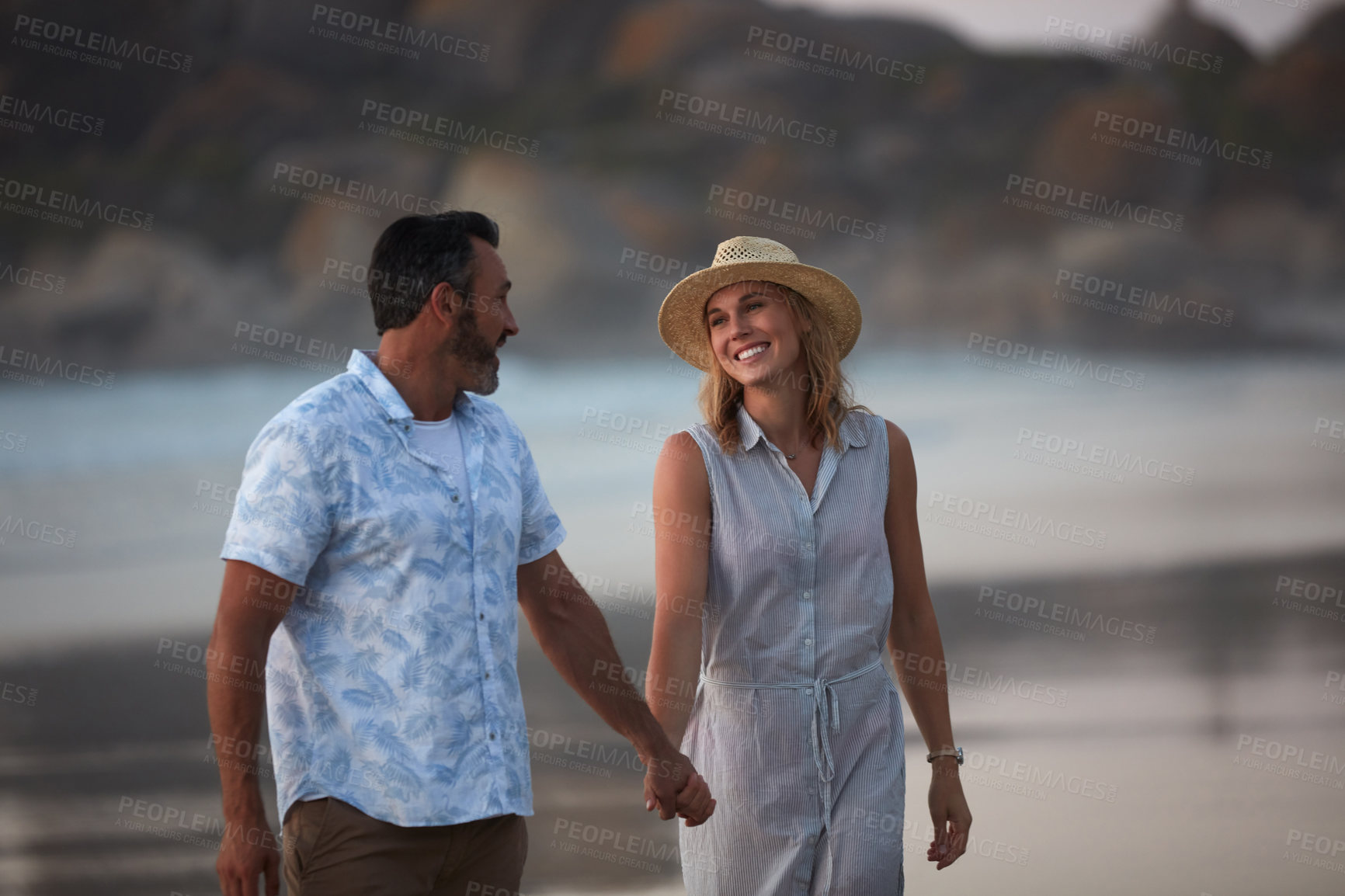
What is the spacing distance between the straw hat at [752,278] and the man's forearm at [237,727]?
2.73ft

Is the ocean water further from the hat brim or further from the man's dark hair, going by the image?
the man's dark hair

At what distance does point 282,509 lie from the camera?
1.41m

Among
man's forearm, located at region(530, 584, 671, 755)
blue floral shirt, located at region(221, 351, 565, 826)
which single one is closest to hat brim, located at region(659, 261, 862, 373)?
man's forearm, located at region(530, 584, 671, 755)

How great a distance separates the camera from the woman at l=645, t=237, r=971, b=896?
170 cm

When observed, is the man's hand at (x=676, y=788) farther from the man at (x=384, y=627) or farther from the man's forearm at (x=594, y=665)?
the man at (x=384, y=627)

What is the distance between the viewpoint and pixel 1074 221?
786 centimetres

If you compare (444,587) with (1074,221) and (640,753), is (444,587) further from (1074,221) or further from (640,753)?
(1074,221)

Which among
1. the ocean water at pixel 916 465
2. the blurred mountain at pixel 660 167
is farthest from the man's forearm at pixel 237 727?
the blurred mountain at pixel 660 167

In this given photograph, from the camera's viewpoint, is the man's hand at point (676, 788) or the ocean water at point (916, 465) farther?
the ocean water at point (916, 465)

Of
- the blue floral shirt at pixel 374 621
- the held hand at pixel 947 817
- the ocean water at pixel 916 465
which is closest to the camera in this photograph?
the blue floral shirt at pixel 374 621

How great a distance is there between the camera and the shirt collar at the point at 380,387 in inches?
61.0

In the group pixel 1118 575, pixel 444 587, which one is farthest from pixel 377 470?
pixel 1118 575

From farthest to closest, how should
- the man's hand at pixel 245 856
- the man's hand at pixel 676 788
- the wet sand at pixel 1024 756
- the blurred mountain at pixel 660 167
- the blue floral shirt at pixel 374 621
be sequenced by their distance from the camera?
the blurred mountain at pixel 660 167 → the wet sand at pixel 1024 756 → the man's hand at pixel 676 788 → the blue floral shirt at pixel 374 621 → the man's hand at pixel 245 856

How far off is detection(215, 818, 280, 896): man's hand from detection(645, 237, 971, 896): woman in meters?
0.57
